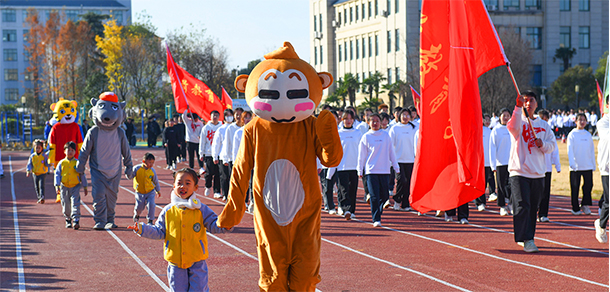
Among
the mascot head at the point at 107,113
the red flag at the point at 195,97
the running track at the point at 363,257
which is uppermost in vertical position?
the red flag at the point at 195,97

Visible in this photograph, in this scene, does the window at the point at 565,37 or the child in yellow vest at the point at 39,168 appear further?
the window at the point at 565,37

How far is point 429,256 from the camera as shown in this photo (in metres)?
9.02

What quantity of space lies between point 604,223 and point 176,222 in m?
6.71

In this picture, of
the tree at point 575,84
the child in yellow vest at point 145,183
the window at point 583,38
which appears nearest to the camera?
the child in yellow vest at point 145,183

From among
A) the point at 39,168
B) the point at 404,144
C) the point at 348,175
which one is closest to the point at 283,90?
the point at 348,175

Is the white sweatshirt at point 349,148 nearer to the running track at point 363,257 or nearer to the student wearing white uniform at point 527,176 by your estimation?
the running track at point 363,257

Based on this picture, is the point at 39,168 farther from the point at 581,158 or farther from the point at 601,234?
the point at 601,234

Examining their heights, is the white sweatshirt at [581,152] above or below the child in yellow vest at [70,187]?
above

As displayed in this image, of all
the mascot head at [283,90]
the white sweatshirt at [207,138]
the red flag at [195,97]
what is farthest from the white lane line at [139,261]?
the red flag at [195,97]

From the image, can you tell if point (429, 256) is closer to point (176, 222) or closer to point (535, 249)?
point (535, 249)

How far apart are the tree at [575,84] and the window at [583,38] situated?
24.1 ft

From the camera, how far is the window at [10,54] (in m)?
97.6

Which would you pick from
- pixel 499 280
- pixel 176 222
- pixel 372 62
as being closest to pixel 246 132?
pixel 176 222

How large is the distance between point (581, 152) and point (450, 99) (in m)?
6.99
